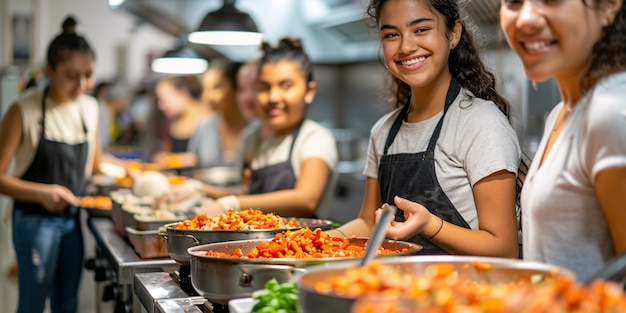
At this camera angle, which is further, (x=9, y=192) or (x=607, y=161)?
(x=9, y=192)

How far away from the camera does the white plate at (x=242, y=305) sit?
5.35 feet

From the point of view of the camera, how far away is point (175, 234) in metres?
2.39

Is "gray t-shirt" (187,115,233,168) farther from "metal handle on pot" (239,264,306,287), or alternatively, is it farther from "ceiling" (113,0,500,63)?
"metal handle on pot" (239,264,306,287)

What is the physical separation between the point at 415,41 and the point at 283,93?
1539 millimetres

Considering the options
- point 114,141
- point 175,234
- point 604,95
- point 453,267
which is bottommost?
point 114,141

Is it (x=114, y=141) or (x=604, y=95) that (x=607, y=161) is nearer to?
(x=604, y=95)

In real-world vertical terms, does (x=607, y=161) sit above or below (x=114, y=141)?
above

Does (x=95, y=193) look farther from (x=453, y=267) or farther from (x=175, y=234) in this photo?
(x=453, y=267)

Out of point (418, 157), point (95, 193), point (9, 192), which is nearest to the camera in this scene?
point (418, 157)

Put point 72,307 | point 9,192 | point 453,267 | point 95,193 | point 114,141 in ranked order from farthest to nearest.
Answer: point 114,141 < point 95,193 < point 72,307 < point 9,192 < point 453,267

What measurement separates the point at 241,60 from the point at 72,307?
4971 millimetres

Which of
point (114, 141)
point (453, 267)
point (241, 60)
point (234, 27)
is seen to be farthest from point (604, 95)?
point (114, 141)

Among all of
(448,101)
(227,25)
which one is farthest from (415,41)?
(227,25)

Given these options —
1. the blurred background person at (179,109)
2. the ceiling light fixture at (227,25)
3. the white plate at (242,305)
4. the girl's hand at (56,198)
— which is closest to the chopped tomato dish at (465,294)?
the white plate at (242,305)
